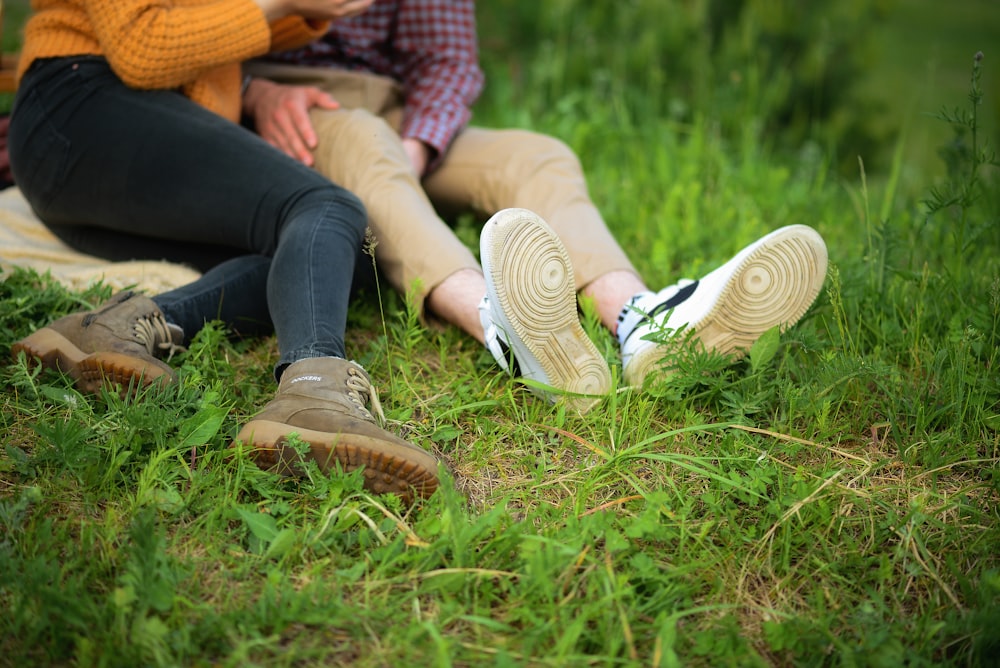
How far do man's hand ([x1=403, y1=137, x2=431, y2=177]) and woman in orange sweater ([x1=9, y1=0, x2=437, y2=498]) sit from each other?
0.37m

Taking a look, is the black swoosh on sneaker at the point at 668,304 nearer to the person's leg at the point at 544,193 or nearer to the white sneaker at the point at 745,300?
the white sneaker at the point at 745,300

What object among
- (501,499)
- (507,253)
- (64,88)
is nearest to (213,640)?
(501,499)

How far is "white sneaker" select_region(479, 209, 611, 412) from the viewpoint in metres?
1.50

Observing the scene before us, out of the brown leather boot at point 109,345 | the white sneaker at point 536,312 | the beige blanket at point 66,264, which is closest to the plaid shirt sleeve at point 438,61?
the beige blanket at point 66,264

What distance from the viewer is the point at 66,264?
2.10 metres

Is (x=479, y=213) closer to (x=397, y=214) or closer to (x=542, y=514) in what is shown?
(x=397, y=214)

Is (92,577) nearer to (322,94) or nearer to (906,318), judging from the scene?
(322,94)

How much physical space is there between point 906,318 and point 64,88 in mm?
1992

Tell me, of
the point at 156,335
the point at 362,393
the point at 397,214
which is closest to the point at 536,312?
the point at 362,393

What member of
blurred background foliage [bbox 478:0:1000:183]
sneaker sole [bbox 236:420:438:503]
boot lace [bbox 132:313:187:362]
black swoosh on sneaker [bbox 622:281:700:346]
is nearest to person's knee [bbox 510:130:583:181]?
black swoosh on sneaker [bbox 622:281:700:346]

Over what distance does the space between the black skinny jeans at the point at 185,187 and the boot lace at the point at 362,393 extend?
0.16 meters

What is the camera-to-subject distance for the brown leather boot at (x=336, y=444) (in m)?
1.34

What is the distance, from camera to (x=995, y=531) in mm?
1420

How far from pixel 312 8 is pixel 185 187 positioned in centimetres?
52
